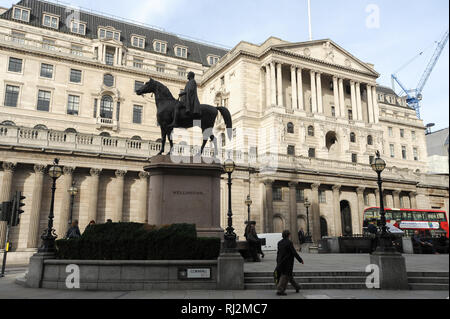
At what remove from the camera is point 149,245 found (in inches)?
470

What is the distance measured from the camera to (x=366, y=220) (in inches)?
1538

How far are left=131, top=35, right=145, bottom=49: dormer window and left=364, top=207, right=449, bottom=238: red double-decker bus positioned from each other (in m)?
46.5

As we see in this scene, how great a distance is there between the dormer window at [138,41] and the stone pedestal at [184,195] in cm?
5308

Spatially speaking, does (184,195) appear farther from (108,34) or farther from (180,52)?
(180,52)

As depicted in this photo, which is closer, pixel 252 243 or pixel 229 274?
pixel 229 274

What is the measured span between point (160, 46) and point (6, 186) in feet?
140

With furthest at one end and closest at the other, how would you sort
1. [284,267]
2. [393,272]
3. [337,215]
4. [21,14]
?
[21,14] < [337,215] < [393,272] < [284,267]

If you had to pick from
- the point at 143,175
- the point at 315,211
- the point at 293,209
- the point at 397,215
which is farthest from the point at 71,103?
the point at 397,215

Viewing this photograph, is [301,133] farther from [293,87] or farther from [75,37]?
[75,37]

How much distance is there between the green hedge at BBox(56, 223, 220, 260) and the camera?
11.9 meters

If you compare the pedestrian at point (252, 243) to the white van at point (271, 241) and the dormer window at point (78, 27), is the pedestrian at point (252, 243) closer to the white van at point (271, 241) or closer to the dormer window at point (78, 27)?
the white van at point (271, 241)

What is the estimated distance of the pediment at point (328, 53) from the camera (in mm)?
54778
